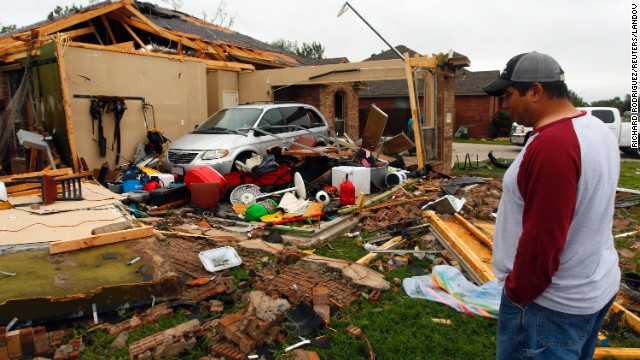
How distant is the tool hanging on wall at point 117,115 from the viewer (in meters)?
11.0

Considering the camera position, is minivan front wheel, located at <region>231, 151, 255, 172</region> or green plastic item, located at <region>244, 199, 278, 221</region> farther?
minivan front wheel, located at <region>231, 151, 255, 172</region>

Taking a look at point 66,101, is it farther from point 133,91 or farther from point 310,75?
point 310,75

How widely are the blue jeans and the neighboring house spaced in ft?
101

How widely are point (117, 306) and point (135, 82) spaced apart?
Answer: 29.3ft

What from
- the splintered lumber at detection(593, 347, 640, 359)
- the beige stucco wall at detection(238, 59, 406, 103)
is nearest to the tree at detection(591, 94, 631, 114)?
the beige stucco wall at detection(238, 59, 406, 103)

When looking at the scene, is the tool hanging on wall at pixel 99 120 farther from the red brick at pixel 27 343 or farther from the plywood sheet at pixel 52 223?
the red brick at pixel 27 343

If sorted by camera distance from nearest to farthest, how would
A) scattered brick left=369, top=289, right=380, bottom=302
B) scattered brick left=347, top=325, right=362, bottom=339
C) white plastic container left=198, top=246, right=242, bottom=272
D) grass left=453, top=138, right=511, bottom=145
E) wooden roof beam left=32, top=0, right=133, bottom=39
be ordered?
scattered brick left=347, top=325, right=362, bottom=339 → scattered brick left=369, top=289, right=380, bottom=302 → white plastic container left=198, top=246, right=242, bottom=272 → wooden roof beam left=32, top=0, right=133, bottom=39 → grass left=453, top=138, right=511, bottom=145

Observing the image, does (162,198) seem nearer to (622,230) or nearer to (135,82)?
(135,82)

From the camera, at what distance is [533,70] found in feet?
6.38

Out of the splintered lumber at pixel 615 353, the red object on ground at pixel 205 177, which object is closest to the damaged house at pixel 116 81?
the red object on ground at pixel 205 177

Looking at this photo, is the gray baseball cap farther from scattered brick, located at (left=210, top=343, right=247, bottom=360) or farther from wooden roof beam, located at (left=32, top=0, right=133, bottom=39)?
wooden roof beam, located at (left=32, top=0, right=133, bottom=39)

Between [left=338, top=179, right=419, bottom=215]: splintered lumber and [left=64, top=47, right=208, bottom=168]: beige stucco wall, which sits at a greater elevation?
[left=64, top=47, right=208, bottom=168]: beige stucco wall

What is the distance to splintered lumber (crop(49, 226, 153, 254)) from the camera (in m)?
4.59

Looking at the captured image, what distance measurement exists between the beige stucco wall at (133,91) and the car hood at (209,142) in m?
2.17
